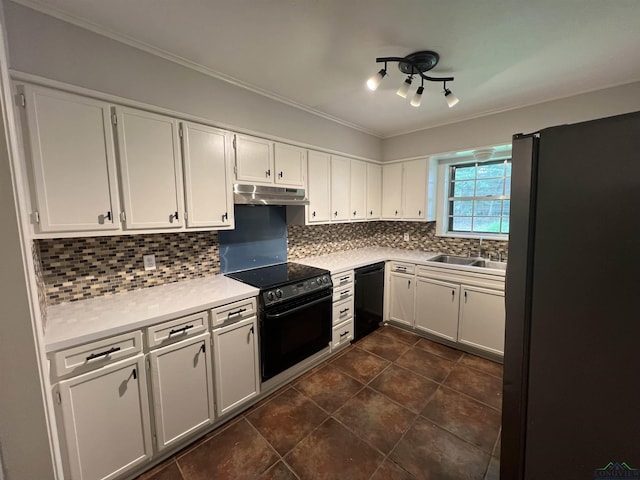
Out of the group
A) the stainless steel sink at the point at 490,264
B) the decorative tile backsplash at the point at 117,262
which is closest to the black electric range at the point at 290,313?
the decorative tile backsplash at the point at 117,262

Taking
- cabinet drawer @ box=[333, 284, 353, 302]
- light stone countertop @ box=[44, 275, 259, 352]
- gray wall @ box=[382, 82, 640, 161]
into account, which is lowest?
cabinet drawer @ box=[333, 284, 353, 302]

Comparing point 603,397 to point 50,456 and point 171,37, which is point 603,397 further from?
point 171,37

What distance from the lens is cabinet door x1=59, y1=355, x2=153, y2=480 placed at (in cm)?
130

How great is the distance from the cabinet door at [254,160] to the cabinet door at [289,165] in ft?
0.26

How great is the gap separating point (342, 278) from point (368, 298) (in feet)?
1.92

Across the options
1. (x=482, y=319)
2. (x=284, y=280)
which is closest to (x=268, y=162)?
(x=284, y=280)

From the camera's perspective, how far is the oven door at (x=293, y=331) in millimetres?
2045

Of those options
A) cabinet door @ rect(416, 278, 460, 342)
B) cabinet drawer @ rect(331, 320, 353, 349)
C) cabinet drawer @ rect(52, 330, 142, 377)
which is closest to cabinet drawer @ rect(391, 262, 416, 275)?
cabinet door @ rect(416, 278, 460, 342)

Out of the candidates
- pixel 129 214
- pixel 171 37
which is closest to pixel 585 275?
pixel 129 214

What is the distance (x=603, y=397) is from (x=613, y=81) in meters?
2.83

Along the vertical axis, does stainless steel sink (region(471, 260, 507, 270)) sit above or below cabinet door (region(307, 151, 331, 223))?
below

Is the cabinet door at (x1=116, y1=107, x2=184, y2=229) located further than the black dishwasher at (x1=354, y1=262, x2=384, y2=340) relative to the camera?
No

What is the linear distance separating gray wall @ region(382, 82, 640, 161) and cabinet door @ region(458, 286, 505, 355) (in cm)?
167

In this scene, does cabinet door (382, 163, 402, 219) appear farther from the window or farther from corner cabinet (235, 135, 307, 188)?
corner cabinet (235, 135, 307, 188)
